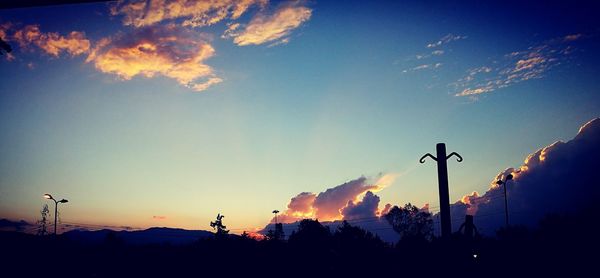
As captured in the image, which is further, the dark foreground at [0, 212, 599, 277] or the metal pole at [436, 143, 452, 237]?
the dark foreground at [0, 212, 599, 277]

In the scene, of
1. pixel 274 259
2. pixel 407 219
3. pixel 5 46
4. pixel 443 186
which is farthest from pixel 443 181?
pixel 407 219

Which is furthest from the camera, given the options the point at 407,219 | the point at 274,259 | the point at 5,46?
the point at 407,219

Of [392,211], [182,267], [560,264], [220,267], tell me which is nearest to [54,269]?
[182,267]

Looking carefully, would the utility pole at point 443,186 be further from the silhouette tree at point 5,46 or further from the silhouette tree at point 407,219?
the silhouette tree at point 407,219

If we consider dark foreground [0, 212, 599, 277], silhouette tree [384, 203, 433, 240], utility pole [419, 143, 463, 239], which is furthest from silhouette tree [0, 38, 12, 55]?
silhouette tree [384, 203, 433, 240]

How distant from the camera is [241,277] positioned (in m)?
33.1

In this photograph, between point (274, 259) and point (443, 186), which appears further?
point (274, 259)

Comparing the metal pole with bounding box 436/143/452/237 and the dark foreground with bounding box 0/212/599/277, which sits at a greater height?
the metal pole with bounding box 436/143/452/237

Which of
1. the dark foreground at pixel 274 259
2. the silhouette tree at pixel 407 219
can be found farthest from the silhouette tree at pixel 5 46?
the silhouette tree at pixel 407 219

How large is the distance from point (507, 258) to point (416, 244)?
28.7 ft

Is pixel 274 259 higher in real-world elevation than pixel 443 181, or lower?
lower

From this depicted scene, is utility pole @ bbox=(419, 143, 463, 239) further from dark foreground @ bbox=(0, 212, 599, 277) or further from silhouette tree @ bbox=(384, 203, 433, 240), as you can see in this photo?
silhouette tree @ bbox=(384, 203, 433, 240)

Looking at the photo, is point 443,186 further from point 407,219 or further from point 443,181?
point 407,219

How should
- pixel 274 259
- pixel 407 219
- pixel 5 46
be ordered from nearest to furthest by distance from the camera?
1. pixel 5 46
2. pixel 274 259
3. pixel 407 219
